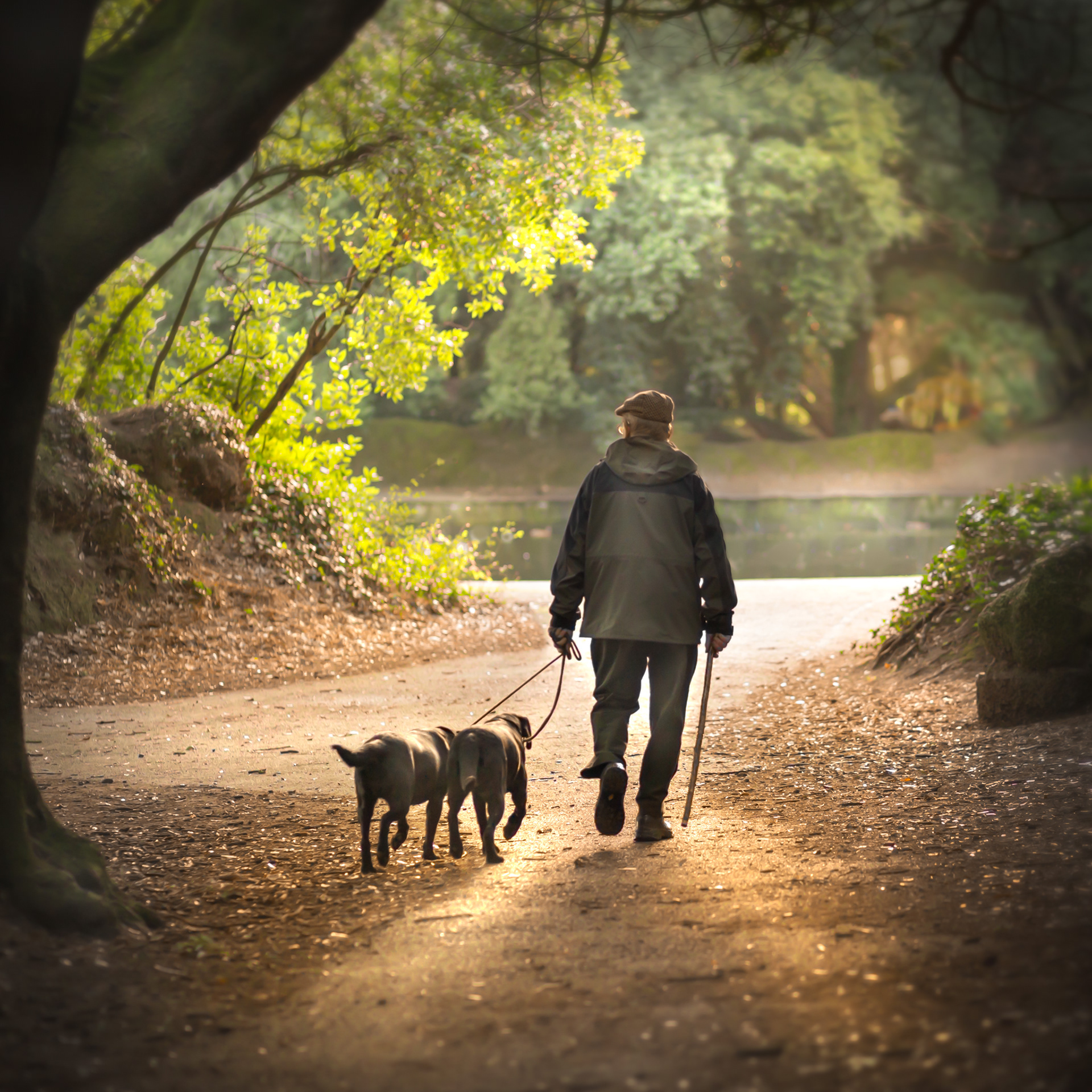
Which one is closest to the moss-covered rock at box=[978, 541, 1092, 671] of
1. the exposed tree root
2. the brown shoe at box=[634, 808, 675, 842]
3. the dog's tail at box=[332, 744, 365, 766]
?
the brown shoe at box=[634, 808, 675, 842]

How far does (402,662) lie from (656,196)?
2311 cm

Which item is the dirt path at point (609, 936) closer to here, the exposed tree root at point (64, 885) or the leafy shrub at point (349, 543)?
the exposed tree root at point (64, 885)

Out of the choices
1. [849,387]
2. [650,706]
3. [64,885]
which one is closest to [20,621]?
[64,885]

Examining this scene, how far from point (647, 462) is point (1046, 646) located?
3125 mm

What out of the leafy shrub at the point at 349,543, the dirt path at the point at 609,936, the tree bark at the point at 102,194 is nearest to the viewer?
the dirt path at the point at 609,936

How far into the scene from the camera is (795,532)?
2836 cm

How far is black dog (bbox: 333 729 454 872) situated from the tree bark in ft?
3.28

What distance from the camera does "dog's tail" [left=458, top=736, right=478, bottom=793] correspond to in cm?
462

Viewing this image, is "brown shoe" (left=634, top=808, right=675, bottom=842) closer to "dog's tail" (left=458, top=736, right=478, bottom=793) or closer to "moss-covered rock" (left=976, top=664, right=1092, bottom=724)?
"dog's tail" (left=458, top=736, right=478, bottom=793)

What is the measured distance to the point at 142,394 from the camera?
12539 mm

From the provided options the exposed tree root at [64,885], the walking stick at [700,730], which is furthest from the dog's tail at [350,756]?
the walking stick at [700,730]

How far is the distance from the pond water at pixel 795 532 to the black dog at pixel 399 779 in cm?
1035

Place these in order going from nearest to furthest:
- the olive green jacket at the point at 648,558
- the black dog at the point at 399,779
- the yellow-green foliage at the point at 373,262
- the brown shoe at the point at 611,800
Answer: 1. the black dog at the point at 399,779
2. the brown shoe at the point at 611,800
3. the olive green jacket at the point at 648,558
4. the yellow-green foliage at the point at 373,262

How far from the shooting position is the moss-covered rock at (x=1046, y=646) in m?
6.61
